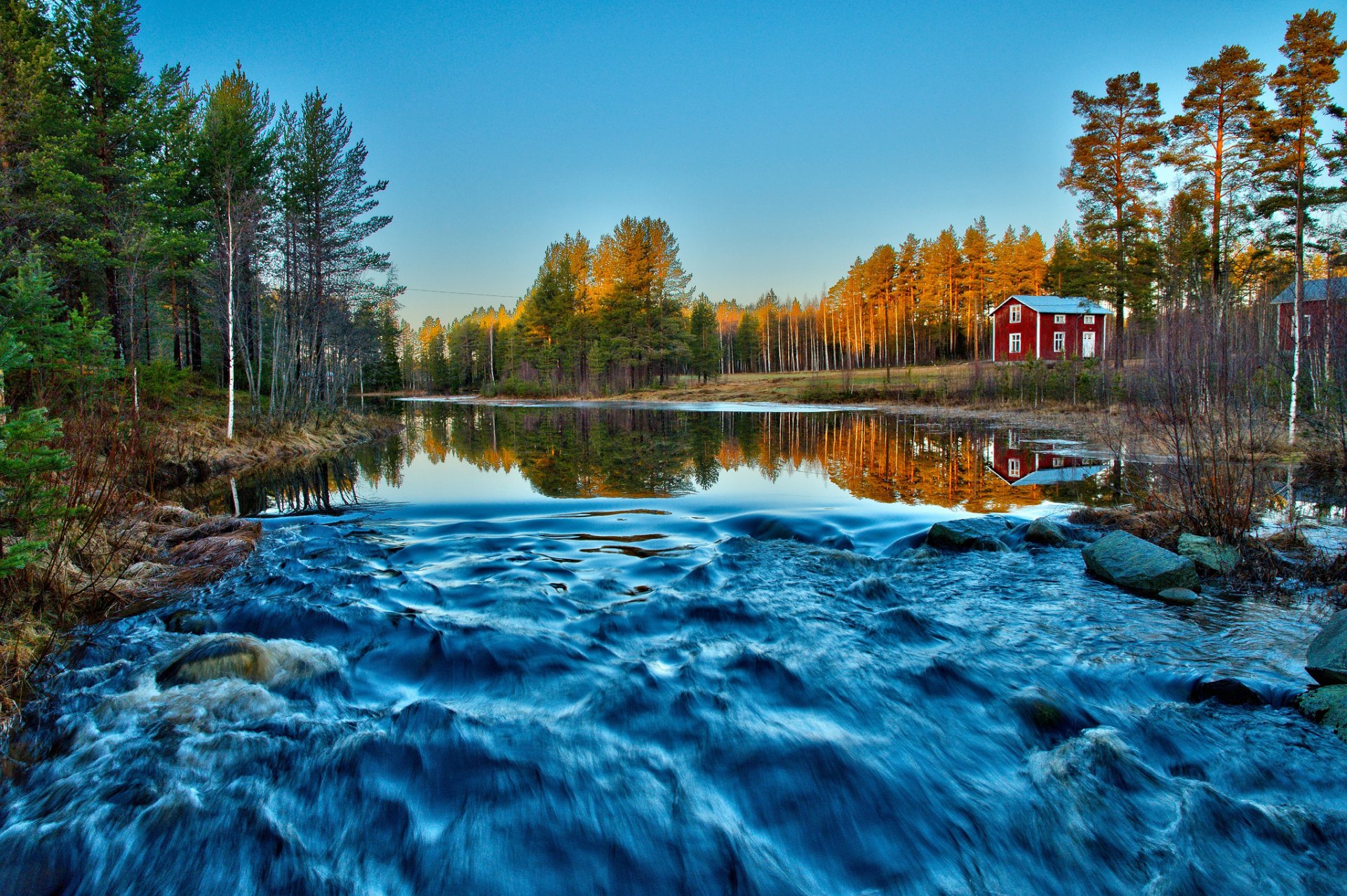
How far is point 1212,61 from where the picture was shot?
92.6 ft

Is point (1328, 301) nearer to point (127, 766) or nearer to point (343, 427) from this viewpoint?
point (127, 766)

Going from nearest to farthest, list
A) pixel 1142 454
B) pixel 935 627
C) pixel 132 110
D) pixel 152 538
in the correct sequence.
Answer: pixel 935 627, pixel 152 538, pixel 1142 454, pixel 132 110

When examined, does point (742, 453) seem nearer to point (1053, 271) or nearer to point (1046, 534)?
point (1046, 534)

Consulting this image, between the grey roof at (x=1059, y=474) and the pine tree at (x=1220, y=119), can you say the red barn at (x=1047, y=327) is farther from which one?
the grey roof at (x=1059, y=474)

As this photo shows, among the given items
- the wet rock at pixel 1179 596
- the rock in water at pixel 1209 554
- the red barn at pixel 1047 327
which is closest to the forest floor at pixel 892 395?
→ the red barn at pixel 1047 327

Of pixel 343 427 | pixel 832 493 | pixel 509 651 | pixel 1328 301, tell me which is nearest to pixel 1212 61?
pixel 1328 301

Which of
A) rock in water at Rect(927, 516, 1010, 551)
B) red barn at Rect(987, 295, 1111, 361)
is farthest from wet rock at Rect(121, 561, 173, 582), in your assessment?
red barn at Rect(987, 295, 1111, 361)

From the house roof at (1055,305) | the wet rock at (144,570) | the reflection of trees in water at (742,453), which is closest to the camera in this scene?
the wet rock at (144,570)

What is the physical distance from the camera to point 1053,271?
59156 mm

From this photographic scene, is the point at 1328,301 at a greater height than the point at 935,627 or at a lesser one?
greater

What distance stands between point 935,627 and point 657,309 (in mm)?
47349

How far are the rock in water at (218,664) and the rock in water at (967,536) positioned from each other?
725 cm

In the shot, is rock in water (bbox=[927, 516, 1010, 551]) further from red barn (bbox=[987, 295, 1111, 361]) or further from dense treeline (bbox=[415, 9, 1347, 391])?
red barn (bbox=[987, 295, 1111, 361])

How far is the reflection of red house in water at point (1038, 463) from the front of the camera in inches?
508
